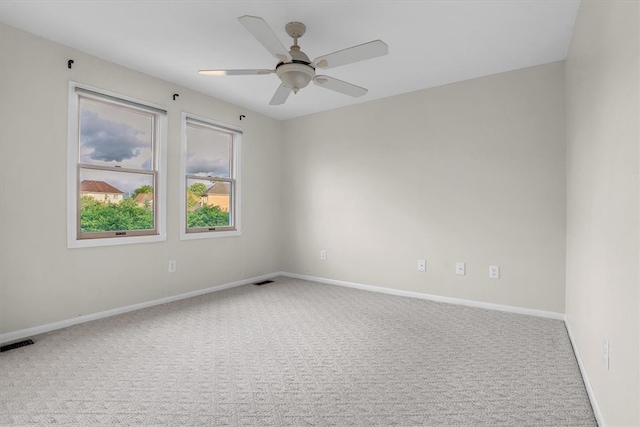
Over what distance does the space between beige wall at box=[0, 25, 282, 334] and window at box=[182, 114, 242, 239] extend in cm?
19

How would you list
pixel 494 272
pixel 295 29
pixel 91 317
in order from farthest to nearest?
pixel 494 272
pixel 91 317
pixel 295 29

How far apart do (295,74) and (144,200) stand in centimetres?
229

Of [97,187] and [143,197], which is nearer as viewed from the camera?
[97,187]

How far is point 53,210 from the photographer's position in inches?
116

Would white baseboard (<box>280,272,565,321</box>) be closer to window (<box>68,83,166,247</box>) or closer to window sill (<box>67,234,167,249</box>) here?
window sill (<box>67,234,167,249</box>)

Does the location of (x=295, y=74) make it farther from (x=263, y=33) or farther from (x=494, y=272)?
(x=494, y=272)

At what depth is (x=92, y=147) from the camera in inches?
130

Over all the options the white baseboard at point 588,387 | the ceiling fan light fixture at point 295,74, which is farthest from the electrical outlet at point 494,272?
the ceiling fan light fixture at point 295,74

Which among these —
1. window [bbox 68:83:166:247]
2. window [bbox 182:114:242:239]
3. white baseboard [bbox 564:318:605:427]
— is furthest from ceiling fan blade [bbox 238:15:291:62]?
white baseboard [bbox 564:318:605:427]

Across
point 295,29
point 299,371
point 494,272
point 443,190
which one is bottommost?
point 299,371

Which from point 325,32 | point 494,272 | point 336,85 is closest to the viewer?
point 325,32

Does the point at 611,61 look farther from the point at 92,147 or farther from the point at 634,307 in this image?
the point at 92,147

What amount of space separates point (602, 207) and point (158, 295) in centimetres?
393

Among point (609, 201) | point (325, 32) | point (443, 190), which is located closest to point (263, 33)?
point (325, 32)
